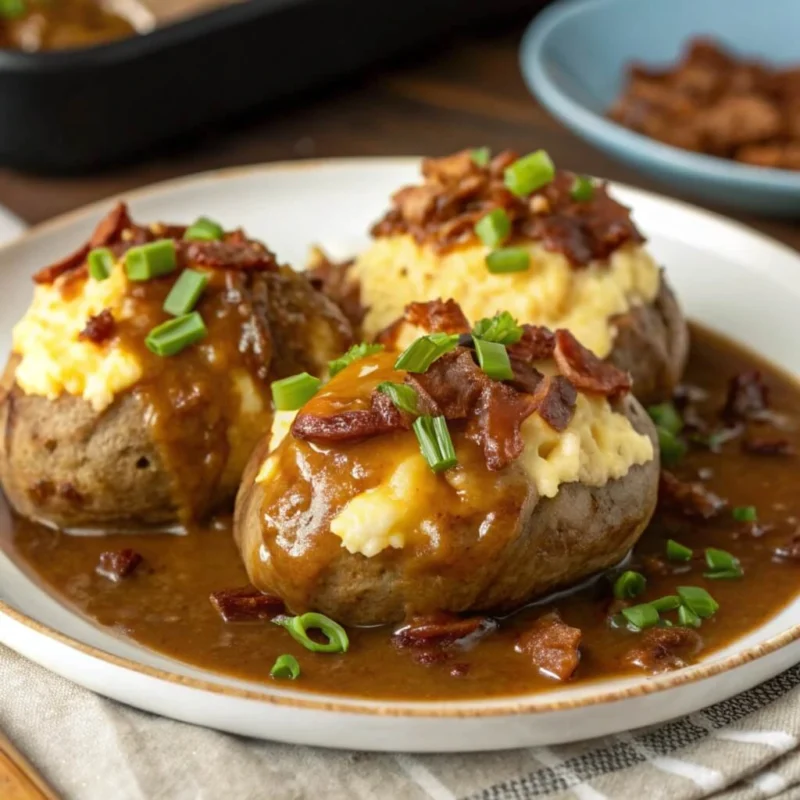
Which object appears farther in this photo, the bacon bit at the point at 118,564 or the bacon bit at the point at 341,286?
the bacon bit at the point at 341,286

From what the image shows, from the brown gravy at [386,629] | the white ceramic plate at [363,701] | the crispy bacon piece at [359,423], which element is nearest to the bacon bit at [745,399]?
the brown gravy at [386,629]

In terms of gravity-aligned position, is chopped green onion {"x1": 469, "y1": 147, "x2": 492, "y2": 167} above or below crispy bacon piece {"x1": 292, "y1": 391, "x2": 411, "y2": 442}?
below

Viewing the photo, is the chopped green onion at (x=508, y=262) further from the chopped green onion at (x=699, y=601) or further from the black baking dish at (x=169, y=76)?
the black baking dish at (x=169, y=76)

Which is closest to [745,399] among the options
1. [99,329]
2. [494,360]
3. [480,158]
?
[480,158]

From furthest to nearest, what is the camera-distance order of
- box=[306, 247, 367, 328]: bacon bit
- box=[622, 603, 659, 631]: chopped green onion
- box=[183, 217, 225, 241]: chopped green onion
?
box=[306, 247, 367, 328]: bacon bit → box=[183, 217, 225, 241]: chopped green onion → box=[622, 603, 659, 631]: chopped green onion

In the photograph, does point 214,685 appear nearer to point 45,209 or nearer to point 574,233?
point 574,233

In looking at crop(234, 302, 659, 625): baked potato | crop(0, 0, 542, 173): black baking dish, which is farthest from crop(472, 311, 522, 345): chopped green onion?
crop(0, 0, 542, 173): black baking dish

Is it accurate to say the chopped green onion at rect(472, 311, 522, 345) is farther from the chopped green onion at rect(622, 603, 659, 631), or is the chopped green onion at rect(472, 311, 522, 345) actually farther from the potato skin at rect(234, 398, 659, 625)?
the chopped green onion at rect(622, 603, 659, 631)
